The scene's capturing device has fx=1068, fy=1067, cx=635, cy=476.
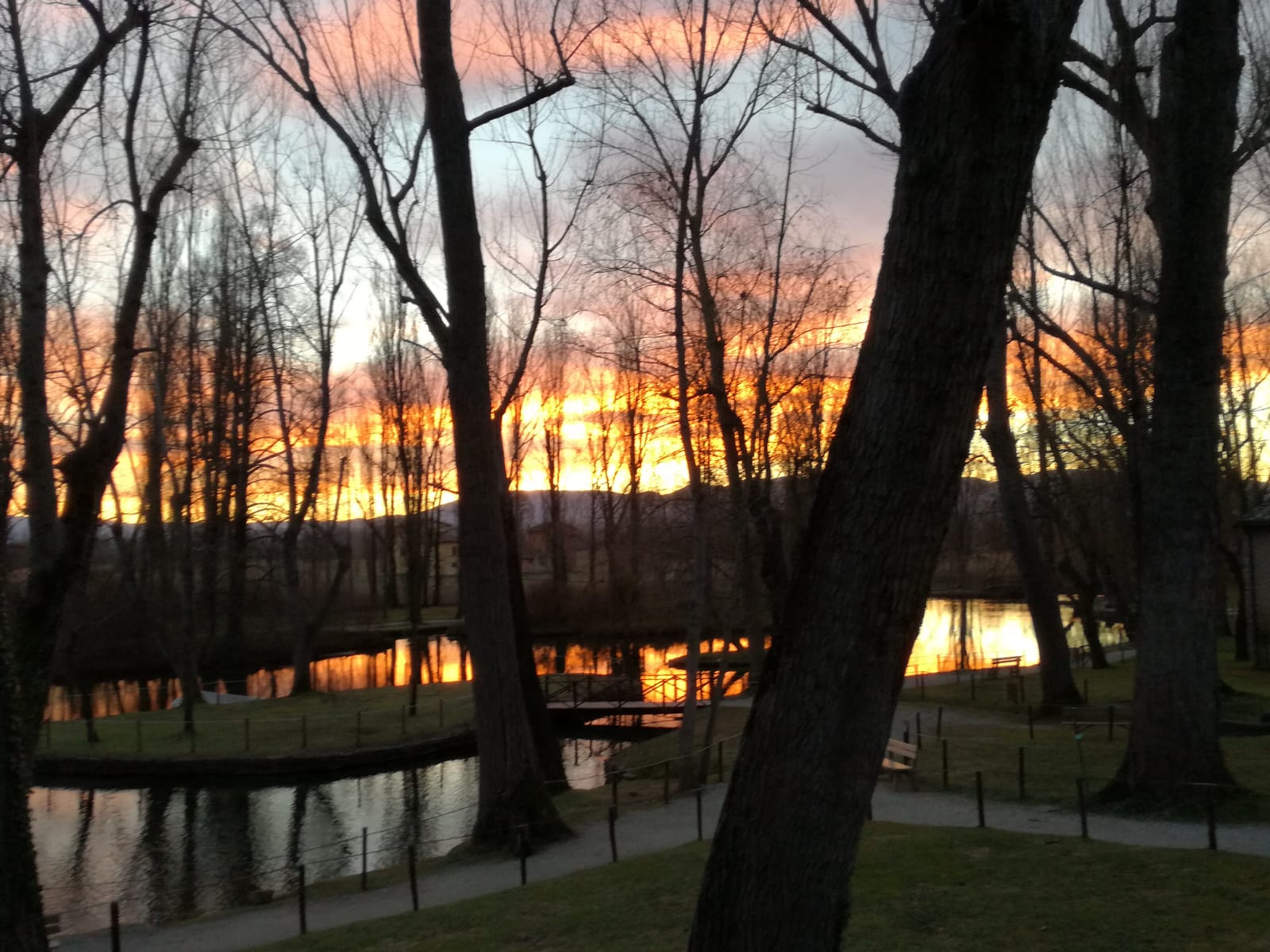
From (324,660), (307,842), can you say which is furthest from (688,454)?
(324,660)

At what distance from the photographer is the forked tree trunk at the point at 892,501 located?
4.11 meters

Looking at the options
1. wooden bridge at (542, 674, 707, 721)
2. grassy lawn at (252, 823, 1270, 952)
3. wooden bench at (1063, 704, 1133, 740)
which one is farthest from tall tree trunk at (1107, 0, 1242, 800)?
wooden bridge at (542, 674, 707, 721)

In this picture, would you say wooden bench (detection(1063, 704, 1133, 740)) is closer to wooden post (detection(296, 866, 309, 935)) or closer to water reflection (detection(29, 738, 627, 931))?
water reflection (detection(29, 738, 627, 931))

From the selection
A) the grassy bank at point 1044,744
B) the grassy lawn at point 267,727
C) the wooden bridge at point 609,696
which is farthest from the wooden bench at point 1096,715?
the grassy lawn at point 267,727

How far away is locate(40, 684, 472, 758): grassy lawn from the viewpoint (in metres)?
24.3

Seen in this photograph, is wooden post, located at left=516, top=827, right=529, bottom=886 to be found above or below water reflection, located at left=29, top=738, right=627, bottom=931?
above

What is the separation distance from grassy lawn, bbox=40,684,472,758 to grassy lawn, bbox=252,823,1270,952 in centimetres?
1598

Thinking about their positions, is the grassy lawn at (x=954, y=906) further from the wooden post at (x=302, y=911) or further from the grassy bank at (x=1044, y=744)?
the grassy bank at (x=1044, y=744)

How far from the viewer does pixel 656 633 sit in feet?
166

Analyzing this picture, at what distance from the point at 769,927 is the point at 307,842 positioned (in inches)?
639

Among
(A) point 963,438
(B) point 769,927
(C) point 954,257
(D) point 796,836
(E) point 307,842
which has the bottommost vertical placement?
(E) point 307,842

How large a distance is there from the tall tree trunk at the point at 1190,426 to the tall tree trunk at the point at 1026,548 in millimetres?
→ 8118

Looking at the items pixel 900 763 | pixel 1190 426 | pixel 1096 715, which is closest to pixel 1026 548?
pixel 1096 715

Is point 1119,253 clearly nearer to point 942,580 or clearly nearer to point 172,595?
point 172,595
